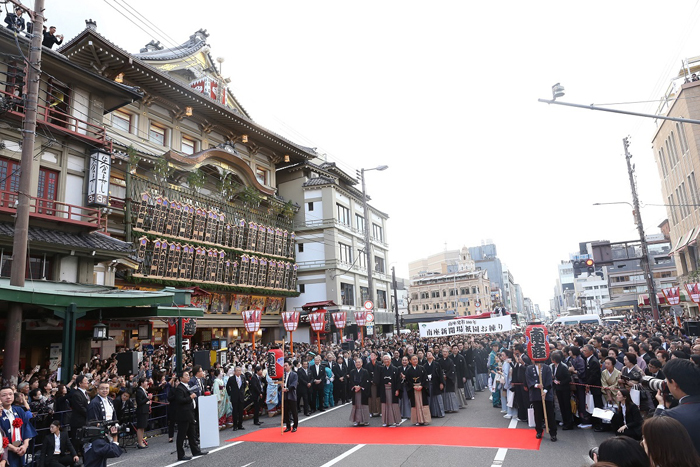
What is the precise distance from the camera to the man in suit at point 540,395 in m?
10.2

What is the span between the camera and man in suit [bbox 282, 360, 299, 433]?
498 inches

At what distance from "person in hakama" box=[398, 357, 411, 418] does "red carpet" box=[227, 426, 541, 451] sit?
1163 millimetres

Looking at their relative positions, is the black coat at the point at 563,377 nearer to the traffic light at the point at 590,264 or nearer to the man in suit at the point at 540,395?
the man in suit at the point at 540,395

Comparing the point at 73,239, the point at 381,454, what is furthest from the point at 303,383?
the point at 73,239

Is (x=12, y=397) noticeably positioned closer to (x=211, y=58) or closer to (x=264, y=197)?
(x=264, y=197)

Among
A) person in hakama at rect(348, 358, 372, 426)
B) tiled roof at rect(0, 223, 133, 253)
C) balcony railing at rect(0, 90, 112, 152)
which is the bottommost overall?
person in hakama at rect(348, 358, 372, 426)

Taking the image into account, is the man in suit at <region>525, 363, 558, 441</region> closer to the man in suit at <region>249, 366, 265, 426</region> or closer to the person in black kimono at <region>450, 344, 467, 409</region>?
the person in black kimono at <region>450, 344, 467, 409</region>

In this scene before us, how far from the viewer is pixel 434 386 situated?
1347cm

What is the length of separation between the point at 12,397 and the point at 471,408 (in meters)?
12.7

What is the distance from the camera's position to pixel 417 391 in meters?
12.8

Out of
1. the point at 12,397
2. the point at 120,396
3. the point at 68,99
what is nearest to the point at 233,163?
the point at 68,99

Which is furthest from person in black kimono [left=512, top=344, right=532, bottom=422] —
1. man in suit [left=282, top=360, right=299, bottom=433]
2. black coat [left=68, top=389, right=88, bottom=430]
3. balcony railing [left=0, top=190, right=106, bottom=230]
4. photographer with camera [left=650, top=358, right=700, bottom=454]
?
balcony railing [left=0, top=190, right=106, bottom=230]

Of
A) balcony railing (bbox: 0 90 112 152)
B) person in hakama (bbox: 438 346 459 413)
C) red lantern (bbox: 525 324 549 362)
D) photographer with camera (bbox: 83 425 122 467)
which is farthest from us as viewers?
balcony railing (bbox: 0 90 112 152)

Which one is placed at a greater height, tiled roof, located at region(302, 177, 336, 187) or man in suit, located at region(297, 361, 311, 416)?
tiled roof, located at region(302, 177, 336, 187)
